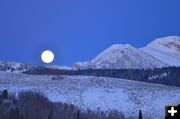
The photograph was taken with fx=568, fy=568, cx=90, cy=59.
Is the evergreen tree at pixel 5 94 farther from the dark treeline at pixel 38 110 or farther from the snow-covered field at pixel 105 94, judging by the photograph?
the snow-covered field at pixel 105 94

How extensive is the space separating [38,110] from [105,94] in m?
39.4

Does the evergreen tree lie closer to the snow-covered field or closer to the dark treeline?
the dark treeline

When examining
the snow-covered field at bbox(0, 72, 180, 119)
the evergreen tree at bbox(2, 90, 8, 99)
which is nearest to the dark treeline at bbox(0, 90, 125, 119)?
the evergreen tree at bbox(2, 90, 8, 99)

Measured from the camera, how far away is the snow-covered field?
495ft

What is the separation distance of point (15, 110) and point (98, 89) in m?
55.8

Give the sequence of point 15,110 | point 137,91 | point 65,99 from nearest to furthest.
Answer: point 15,110 < point 65,99 < point 137,91

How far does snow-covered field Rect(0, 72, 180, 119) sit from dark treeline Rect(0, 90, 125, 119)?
649 cm

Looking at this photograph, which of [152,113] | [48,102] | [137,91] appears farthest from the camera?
[137,91]

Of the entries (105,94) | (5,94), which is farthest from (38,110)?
(105,94)

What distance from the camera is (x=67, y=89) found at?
179 m

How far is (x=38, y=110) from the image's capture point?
438 ft

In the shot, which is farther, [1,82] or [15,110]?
[1,82]

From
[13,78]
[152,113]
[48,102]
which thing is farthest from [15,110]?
[13,78]

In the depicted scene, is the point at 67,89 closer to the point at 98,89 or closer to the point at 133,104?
the point at 98,89
